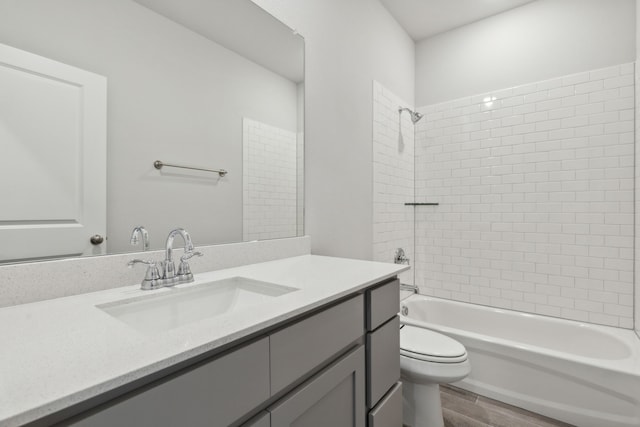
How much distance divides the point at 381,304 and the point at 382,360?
0.73 feet

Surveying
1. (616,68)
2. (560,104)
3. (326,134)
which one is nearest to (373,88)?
(326,134)

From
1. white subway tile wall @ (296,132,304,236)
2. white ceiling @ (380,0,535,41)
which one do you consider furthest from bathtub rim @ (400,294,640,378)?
white ceiling @ (380,0,535,41)

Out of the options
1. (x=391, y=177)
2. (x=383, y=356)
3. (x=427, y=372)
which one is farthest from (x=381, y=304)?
(x=391, y=177)

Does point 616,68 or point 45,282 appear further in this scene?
point 616,68

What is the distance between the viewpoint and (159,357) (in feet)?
1.78

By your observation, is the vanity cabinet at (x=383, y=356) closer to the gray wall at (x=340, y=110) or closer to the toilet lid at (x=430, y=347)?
the toilet lid at (x=430, y=347)

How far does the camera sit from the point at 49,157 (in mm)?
908

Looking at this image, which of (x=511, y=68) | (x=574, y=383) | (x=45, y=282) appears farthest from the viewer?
(x=511, y=68)

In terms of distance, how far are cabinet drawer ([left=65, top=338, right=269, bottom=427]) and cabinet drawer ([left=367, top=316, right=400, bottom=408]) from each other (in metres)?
0.56

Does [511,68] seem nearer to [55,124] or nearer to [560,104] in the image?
[560,104]

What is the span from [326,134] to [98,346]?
160 centimetres

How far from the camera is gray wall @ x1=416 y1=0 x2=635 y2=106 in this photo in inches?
87.1

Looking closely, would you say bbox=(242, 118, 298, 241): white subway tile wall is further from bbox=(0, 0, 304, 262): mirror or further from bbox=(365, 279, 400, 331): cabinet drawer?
bbox=(365, 279, 400, 331): cabinet drawer

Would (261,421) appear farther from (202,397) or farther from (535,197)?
(535,197)
